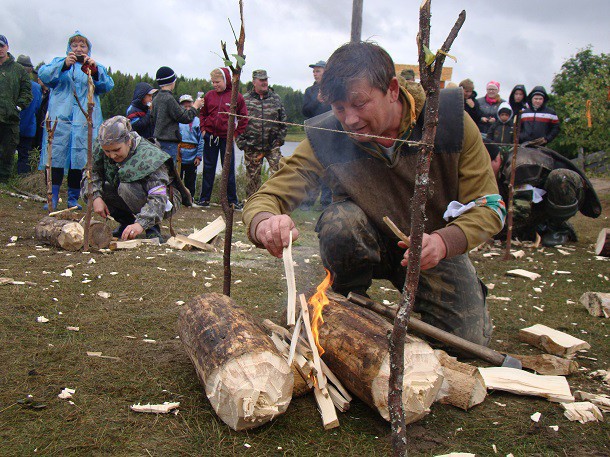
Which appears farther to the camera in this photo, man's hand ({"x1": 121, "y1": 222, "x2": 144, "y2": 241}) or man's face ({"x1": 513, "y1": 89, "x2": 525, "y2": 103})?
man's face ({"x1": 513, "y1": 89, "x2": 525, "y2": 103})

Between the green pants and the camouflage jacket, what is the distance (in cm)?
599

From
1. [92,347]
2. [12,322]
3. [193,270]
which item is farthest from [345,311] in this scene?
[193,270]

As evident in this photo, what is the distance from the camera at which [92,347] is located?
279 centimetres

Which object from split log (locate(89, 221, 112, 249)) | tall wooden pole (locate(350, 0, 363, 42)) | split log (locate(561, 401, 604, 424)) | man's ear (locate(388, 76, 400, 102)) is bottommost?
split log (locate(561, 401, 604, 424))

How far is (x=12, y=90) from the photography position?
27.1ft

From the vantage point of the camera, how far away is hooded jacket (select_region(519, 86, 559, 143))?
8484 millimetres

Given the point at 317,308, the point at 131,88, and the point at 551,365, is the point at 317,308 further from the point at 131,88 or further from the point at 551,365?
the point at 131,88

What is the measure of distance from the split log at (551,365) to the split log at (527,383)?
177mm

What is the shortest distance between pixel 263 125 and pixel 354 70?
654cm

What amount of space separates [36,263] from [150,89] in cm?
453

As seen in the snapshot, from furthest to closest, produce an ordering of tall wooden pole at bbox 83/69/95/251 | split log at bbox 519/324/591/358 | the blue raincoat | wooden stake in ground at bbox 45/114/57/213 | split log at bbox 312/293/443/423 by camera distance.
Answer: the blue raincoat
wooden stake in ground at bbox 45/114/57/213
tall wooden pole at bbox 83/69/95/251
split log at bbox 519/324/591/358
split log at bbox 312/293/443/423

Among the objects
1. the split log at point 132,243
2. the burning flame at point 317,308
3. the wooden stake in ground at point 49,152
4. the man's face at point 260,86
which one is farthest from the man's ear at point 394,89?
the man's face at point 260,86

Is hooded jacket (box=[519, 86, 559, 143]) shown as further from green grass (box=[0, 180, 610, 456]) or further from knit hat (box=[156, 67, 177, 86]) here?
knit hat (box=[156, 67, 177, 86])

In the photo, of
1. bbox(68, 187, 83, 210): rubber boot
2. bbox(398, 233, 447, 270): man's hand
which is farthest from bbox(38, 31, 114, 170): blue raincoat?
bbox(398, 233, 447, 270): man's hand
